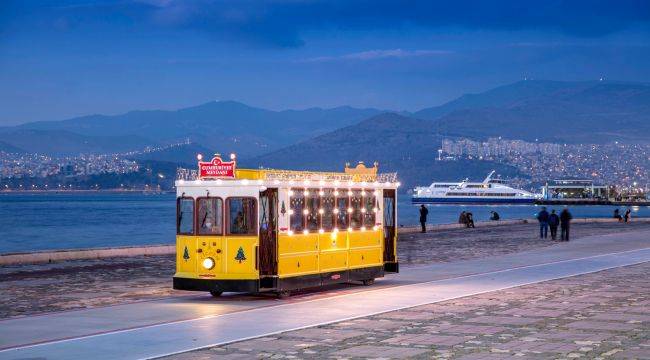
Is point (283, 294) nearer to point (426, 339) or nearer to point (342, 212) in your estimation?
point (342, 212)

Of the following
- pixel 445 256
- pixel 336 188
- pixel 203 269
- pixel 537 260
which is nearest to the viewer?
pixel 203 269

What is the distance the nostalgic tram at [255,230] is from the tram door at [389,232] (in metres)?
2.79

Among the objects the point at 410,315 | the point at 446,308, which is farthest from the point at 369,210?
the point at 410,315

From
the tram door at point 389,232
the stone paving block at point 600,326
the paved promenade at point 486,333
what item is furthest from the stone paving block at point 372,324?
→ the tram door at point 389,232

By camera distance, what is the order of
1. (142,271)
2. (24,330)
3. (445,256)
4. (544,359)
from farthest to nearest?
1. (445,256)
2. (142,271)
3. (24,330)
4. (544,359)

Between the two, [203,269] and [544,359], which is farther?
[203,269]

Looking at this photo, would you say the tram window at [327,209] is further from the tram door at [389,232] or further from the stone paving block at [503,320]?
the stone paving block at [503,320]

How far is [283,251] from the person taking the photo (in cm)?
2186

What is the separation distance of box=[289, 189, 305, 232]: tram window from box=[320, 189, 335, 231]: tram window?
2.54 ft

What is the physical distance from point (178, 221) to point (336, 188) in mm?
3595

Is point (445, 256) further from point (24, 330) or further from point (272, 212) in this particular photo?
point (24, 330)

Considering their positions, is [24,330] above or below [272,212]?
below

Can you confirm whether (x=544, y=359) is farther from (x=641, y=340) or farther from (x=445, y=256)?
(x=445, y=256)

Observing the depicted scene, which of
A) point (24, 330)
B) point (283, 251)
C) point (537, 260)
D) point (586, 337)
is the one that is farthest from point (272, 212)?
point (537, 260)
